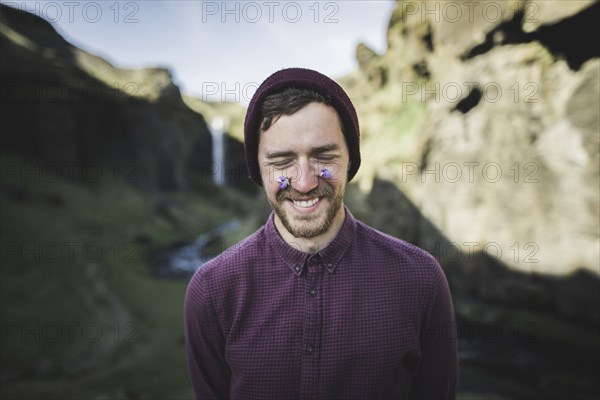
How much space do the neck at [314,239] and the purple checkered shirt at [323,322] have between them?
0.04 meters

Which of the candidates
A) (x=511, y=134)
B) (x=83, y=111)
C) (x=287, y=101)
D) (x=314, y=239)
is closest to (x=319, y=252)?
(x=314, y=239)

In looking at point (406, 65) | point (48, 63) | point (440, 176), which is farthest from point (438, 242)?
point (48, 63)

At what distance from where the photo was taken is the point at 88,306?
36.2ft

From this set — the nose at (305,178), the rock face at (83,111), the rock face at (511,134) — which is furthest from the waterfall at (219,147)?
the nose at (305,178)

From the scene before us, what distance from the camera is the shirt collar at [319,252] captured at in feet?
6.83

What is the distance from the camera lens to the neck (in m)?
2.11

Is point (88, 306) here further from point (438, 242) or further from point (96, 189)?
point (96, 189)

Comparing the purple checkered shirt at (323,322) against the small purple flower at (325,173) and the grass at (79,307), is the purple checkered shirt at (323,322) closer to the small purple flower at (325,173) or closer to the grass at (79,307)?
the small purple flower at (325,173)

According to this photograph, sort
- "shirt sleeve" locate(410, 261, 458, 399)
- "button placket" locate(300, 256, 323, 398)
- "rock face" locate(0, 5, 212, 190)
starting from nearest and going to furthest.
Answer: "button placket" locate(300, 256, 323, 398) → "shirt sleeve" locate(410, 261, 458, 399) → "rock face" locate(0, 5, 212, 190)

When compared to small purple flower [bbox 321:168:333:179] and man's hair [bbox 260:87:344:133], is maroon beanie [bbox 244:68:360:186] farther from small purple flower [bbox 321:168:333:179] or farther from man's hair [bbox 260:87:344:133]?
small purple flower [bbox 321:168:333:179]

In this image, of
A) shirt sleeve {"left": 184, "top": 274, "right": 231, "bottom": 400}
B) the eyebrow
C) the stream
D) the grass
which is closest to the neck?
the eyebrow

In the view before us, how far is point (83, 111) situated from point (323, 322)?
3447cm

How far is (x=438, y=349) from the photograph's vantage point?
2205mm

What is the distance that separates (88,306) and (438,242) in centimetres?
1153
